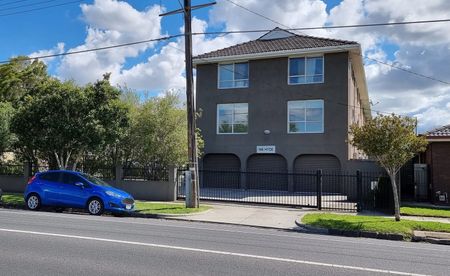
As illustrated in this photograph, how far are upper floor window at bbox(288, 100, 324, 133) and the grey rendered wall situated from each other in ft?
1.03

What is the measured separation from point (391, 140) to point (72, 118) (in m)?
13.1

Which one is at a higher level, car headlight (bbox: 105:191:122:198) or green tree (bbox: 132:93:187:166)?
green tree (bbox: 132:93:187:166)

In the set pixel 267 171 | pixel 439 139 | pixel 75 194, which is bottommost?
pixel 75 194

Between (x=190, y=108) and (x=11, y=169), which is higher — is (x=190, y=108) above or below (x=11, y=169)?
above

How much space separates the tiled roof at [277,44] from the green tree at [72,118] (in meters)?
11.6

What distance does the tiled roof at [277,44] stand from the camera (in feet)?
90.6

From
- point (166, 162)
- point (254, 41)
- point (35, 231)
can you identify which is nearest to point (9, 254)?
point (35, 231)

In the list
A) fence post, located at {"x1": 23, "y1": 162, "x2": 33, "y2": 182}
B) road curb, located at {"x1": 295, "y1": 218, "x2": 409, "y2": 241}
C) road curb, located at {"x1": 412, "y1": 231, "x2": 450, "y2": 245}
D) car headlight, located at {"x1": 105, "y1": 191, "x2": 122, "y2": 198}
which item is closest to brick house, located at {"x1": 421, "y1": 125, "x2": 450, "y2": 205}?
road curb, located at {"x1": 412, "y1": 231, "x2": 450, "y2": 245}

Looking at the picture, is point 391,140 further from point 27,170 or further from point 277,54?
point 27,170

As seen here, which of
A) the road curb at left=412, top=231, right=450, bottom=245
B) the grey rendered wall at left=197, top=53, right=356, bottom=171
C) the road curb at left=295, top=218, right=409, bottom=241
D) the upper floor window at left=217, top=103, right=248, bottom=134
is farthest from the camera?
the upper floor window at left=217, top=103, right=248, bottom=134

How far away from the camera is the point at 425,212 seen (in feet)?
56.5

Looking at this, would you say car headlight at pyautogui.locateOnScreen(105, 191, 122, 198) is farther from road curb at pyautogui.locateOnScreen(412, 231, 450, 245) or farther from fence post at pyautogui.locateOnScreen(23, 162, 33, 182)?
fence post at pyautogui.locateOnScreen(23, 162, 33, 182)

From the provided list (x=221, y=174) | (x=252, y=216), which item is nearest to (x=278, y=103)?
(x=221, y=174)

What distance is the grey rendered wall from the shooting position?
88.5ft
